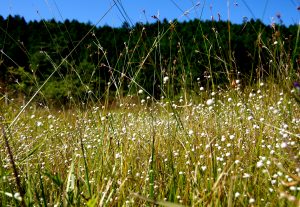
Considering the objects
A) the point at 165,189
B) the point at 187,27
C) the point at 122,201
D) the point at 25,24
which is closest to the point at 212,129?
the point at 165,189

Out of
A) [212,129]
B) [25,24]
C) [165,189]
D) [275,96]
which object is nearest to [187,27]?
[25,24]

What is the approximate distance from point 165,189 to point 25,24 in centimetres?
1145

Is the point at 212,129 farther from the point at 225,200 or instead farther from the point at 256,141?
the point at 225,200

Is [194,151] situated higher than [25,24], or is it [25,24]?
[25,24]

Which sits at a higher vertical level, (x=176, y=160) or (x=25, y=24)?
(x=25, y=24)

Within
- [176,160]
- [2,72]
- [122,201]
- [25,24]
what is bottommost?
[122,201]

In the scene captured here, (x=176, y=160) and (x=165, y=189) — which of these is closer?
(x=165, y=189)

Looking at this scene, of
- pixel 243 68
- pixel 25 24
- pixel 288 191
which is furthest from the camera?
pixel 25 24

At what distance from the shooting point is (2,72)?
35.7 feet

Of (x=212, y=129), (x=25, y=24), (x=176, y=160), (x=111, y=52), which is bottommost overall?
(x=176, y=160)

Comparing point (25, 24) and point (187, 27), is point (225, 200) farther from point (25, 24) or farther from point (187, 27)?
point (25, 24)

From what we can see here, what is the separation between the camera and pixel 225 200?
1663 mm

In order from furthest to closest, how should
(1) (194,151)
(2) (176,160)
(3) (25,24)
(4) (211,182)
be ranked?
(3) (25,24) → (2) (176,160) → (1) (194,151) → (4) (211,182)

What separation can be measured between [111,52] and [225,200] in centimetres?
1017
